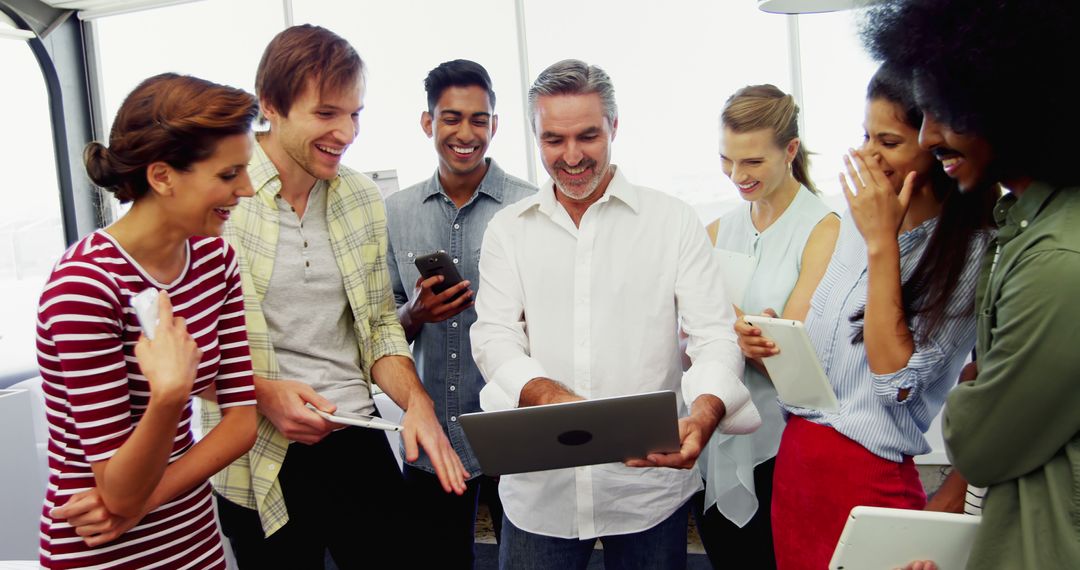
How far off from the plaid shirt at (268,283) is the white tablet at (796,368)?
0.87 m

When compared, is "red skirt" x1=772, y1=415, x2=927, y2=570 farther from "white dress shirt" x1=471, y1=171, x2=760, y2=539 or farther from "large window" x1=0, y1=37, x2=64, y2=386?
"large window" x1=0, y1=37, x2=64, y2=386

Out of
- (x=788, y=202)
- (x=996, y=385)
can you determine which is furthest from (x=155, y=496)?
(x=788, y=202)

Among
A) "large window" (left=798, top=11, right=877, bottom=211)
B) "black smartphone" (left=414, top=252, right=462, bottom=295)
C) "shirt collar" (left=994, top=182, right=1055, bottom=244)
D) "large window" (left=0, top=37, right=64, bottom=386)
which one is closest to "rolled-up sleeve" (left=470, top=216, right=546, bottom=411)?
"black smartphone" (left=414, top=252, right=462, bottom=295)

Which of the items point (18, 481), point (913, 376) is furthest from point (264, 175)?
point (18, 481)

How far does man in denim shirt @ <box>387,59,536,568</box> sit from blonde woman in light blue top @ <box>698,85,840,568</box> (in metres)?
0.66

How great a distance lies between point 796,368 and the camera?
1.67m

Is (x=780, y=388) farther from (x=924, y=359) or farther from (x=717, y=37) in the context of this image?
(x=717, y=37)

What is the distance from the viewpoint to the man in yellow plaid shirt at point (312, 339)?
71.0 inches

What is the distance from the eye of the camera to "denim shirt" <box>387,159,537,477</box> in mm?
2439

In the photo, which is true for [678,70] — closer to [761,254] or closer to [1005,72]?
[761,254]

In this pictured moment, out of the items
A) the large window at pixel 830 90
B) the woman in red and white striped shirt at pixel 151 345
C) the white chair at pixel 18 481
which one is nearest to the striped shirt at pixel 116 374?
the woman in red and white striped shirt at pixel 151 345

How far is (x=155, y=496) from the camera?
4.73 feet

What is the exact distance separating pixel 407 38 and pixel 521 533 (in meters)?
4.10

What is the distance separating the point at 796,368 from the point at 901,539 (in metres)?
0.46
